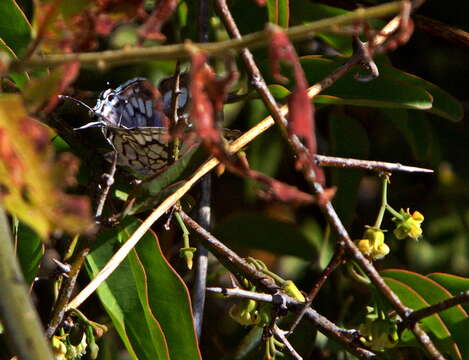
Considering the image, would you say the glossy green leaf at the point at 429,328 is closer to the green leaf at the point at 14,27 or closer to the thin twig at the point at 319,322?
the thin twig at the point at 319,322

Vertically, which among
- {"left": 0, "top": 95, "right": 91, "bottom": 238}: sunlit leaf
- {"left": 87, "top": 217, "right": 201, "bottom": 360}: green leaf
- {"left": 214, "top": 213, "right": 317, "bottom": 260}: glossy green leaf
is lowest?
{"left": 214, "top": 213, "right": 317, "bottom": 260}: glossy green leaf

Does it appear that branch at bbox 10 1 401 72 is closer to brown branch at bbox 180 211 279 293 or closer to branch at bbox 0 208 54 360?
branch at bbox 0 208 54 360

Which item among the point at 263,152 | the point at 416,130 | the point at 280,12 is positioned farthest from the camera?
the point at 263,152

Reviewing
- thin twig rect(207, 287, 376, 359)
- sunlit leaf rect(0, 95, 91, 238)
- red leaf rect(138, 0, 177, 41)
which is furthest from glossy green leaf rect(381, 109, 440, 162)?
sunlit leaf rect(0, 95, 91, 238)

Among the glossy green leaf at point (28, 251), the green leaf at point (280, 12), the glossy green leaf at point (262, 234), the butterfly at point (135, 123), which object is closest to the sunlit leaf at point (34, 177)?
the butterfly at point (135, 123)

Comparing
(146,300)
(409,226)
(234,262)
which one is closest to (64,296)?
(146,300)

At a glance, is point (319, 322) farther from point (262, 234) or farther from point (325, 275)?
point (262, 234)

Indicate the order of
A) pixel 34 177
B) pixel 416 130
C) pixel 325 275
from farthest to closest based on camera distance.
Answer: pixel 416 130
pixel 325 275
pixel 34 177
